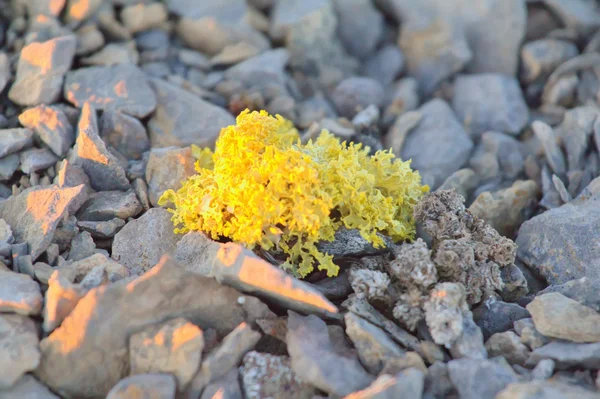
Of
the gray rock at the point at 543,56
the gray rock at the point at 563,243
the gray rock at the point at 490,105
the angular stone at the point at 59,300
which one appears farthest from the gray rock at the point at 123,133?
the gray rock at the point at 543,56

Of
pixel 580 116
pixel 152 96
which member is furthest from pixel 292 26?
pixel 580 116

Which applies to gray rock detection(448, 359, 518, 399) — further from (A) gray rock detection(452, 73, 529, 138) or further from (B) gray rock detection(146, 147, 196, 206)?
(A) gray rock detection(452, 73, 529, 138)

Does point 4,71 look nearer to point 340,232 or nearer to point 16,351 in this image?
point 16,351

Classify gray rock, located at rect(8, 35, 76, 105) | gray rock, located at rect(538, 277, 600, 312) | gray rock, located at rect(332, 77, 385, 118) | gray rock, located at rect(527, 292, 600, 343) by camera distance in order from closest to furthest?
1. gray rock, located at rect(527, 292, 600, 343)
2. gray rock, located at rect(538, 277, 600, 312)
3. gray rock, located at rect(8, 35, 76, 105)
4. gray rock, located at rect(332, 77, 385, 118)

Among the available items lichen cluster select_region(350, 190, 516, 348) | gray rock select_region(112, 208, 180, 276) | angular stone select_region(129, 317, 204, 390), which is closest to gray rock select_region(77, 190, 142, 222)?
gray rock select_region(112, 208, 180, 276)

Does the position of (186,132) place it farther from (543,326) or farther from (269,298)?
(543,326)

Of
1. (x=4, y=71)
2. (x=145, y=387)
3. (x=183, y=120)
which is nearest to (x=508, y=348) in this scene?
(x=145, y=387)
